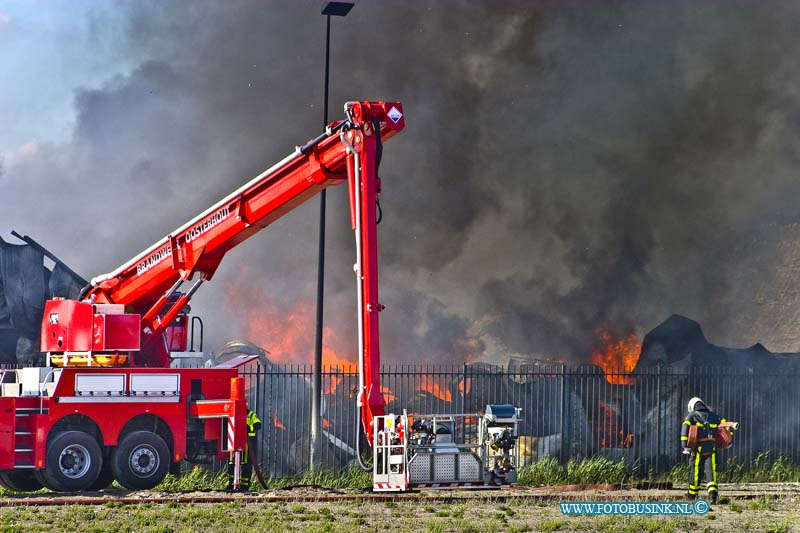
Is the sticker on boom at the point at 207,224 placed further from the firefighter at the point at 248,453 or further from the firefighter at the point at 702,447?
the firefighter at the point at 702,447

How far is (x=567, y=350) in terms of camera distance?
127 ft

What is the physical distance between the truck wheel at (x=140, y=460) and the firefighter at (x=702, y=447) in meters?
8.39

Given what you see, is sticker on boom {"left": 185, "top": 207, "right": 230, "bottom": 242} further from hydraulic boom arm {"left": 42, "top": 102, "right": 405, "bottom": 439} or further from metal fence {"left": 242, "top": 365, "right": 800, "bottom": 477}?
metal fence {"left": 242, "top": 365, "right": 800, "bottom": 477}

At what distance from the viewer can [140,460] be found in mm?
19109

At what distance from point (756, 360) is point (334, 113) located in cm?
2038

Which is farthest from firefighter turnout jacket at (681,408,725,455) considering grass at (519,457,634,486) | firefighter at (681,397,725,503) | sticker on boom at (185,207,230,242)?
sticker on boom at (185,207,230,242)

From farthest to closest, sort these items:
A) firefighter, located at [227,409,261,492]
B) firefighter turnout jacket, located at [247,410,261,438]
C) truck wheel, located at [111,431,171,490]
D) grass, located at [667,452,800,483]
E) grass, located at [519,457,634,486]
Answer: grass, located at [667,452,800,483]
grass, located at [519,457,634,486]
firefighter turnout jacket, located at [247,410,261,438]
firefighter, located at [227,409,261,492]
truck wheel, located at [111,431,171,490]

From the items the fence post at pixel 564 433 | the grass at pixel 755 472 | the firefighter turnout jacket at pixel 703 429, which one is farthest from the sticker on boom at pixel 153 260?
the grass at pixel 755 472

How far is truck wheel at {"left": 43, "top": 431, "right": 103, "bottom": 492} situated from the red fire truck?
0.02 m

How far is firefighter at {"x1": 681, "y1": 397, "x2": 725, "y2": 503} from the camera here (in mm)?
17172

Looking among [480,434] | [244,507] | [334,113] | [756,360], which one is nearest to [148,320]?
[244,507]

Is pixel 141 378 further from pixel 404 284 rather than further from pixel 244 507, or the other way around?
pixel 404 284

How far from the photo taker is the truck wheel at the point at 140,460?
19.0 meters

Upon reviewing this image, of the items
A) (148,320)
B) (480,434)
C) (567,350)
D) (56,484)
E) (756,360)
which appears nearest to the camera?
(480,434)
